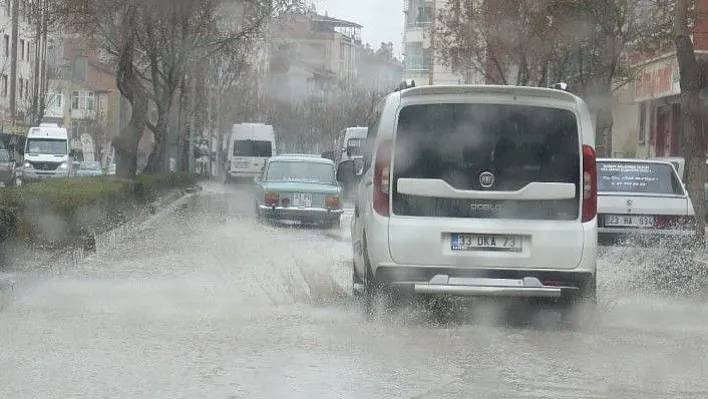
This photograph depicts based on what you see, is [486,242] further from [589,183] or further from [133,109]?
[133,109]

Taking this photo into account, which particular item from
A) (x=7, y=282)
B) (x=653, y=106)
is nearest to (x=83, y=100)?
(x=653, y=106)

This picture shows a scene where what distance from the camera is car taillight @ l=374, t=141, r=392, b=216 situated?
33.8ft

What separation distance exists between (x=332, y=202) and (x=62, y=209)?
9.34 metres

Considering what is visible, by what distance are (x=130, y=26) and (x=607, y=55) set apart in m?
12.0

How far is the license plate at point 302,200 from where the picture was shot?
2544 cm

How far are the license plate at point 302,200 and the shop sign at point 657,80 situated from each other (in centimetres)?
1621

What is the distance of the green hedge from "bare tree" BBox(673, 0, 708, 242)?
8718mm

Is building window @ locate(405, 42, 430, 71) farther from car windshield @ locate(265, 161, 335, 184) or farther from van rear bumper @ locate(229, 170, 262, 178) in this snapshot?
car windshield @ locate(265, 161, 335, 184)

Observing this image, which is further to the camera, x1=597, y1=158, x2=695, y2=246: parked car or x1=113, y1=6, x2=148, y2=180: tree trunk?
x1=113, y1=6, x2=148, y2=180: tree trunk

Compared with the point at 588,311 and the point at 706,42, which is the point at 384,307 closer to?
the point at 588,311

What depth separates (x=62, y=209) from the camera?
55.2 ft

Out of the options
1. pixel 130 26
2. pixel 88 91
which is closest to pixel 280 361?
pixel 130 26

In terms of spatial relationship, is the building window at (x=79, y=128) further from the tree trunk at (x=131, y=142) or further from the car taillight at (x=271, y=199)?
the car taillight at (x=271, y=199)

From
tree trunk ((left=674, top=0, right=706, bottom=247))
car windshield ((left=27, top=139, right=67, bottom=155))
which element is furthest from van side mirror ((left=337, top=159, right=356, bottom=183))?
car windshield ((left=27, top=139, right=67, bottom=155))
